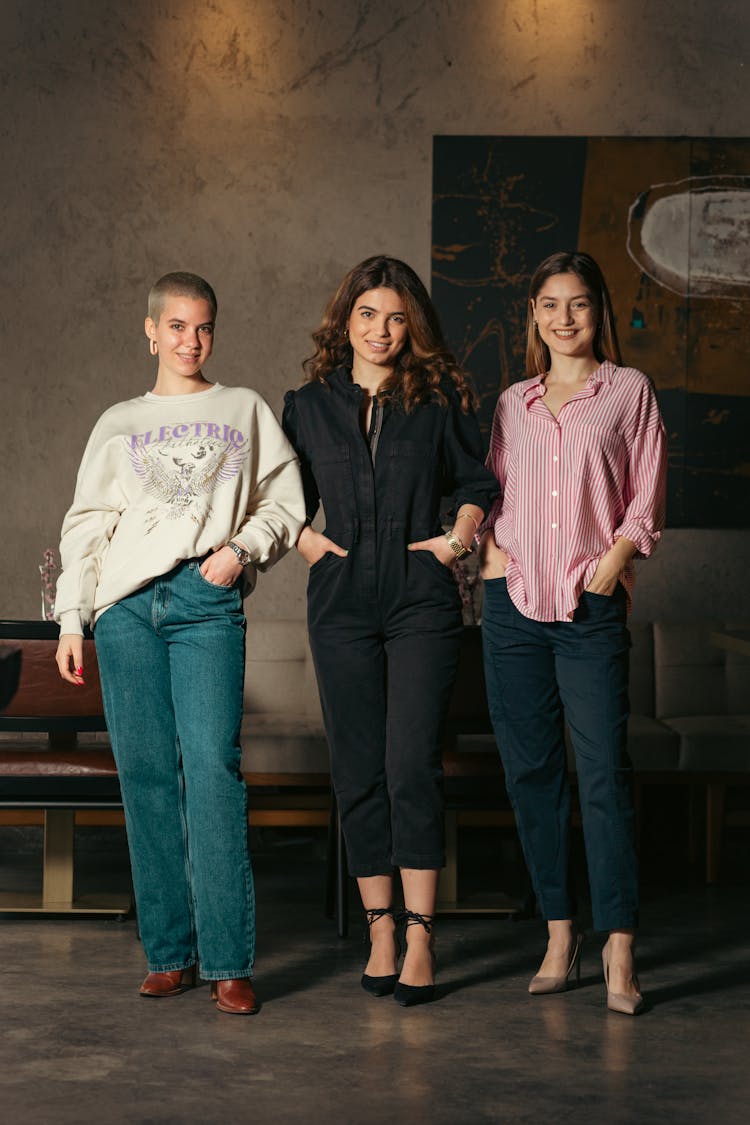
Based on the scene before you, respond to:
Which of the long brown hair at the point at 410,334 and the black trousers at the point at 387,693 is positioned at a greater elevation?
the long brown hair at the point at 410,334

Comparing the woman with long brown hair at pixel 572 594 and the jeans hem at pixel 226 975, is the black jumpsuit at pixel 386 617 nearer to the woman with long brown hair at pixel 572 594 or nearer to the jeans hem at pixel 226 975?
the woman with long brown hair at pixel 572 594

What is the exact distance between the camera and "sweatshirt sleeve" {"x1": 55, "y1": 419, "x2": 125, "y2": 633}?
3.05 m

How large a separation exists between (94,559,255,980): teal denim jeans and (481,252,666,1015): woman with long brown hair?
0.65 m

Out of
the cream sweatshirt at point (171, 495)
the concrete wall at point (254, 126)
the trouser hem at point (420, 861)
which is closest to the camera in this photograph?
the cream sweatshirt at point (171, 495)

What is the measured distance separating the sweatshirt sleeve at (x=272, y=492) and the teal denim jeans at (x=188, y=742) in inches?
6.1

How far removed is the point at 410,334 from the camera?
3186 mm

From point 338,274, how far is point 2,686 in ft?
7.29

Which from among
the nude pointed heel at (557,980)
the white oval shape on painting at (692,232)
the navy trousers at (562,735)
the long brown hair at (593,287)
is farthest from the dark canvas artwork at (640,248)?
the nude pointed heel at (557,980)

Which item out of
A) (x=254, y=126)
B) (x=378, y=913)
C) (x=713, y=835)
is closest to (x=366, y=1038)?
(x=378, y=913)

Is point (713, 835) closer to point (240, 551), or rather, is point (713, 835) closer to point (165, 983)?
point (165, 983)

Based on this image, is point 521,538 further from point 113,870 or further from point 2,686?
point 113,870

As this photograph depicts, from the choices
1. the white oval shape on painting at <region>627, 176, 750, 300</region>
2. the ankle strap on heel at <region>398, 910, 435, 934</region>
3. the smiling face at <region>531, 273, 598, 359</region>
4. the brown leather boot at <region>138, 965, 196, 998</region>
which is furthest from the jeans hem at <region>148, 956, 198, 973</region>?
the white oval shape on painting at <region>627, 176, 750, 300</region>

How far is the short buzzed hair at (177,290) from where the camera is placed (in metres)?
3.04

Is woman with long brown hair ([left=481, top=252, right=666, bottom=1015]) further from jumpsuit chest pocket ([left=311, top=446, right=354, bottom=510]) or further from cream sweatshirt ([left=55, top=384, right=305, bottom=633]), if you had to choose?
cream sweatshirt ([left=55, top=384, right=305, bottom=633])
